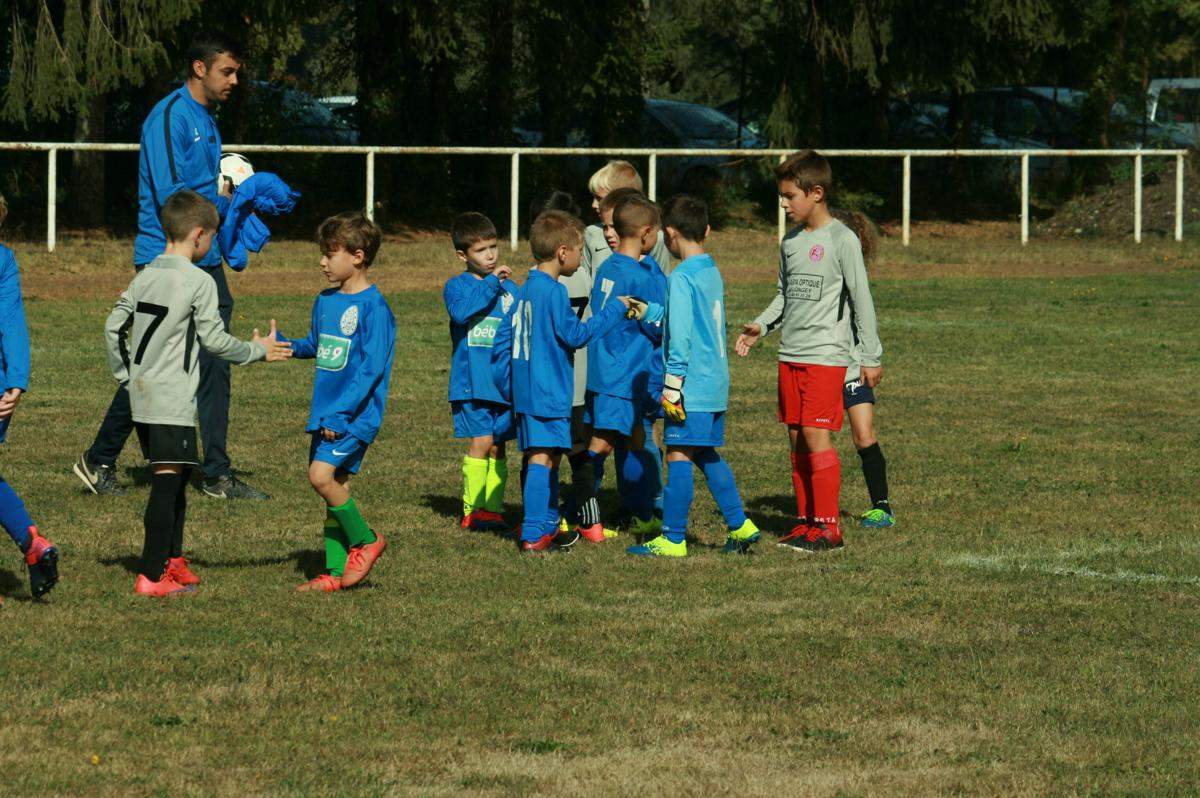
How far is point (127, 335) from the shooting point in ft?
23.3

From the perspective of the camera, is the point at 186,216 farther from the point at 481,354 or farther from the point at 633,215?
the point at 633,215

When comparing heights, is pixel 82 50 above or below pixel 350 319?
above

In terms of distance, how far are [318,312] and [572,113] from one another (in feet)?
83.0

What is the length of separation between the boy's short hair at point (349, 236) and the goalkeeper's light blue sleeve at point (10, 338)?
1.19 m

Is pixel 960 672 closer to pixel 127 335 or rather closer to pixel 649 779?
pixel 649 779

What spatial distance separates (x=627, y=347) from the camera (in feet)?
27.4

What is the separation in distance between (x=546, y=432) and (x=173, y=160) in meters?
2.43

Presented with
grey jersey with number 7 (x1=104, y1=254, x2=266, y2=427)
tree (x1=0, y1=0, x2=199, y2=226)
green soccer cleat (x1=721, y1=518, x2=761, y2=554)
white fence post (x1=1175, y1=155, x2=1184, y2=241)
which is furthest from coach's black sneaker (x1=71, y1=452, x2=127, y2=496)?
white fence post (x1=1175, y1=155, x2=1184, y2=241)

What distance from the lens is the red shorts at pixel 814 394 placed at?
8180 millimetres

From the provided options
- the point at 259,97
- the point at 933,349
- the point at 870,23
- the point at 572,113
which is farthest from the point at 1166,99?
the point at 933,349

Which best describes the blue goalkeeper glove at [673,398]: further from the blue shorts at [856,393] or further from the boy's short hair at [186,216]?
the boy's short hair at [186,216]

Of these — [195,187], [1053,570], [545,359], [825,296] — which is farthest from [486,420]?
[1053,570]

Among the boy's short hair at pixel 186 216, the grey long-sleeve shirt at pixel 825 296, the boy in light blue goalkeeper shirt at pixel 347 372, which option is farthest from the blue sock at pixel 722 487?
the boy's short hair at pixel 186 216

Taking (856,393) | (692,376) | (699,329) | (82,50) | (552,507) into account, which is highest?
(82,50)
